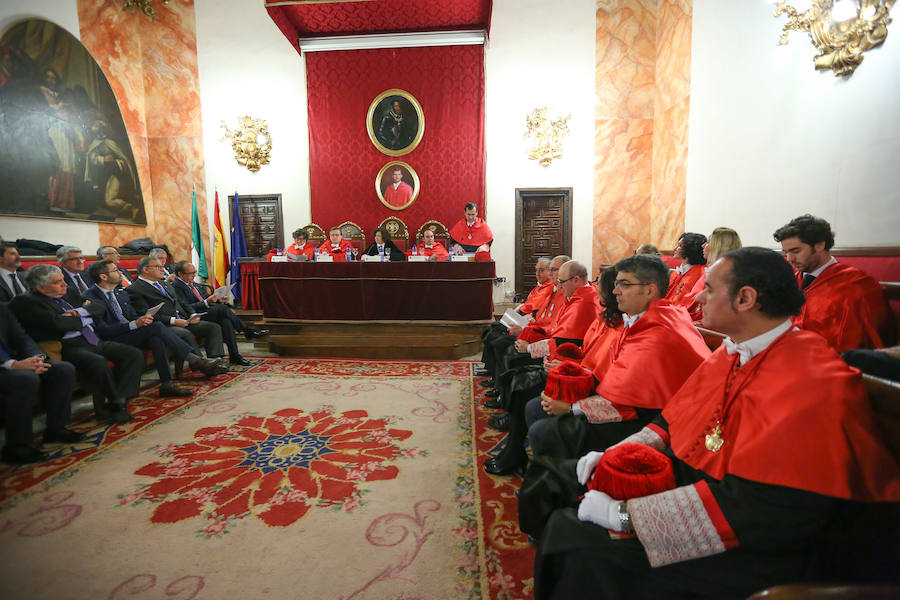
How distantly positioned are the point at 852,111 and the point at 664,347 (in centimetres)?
393

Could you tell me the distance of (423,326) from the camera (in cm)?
616

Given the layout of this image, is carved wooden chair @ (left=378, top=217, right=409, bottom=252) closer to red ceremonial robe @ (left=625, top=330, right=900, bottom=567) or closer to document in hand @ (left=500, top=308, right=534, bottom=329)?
document in hand @ (left=500, top=308, right=534, bottom=329)

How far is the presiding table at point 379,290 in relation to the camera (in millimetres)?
6105

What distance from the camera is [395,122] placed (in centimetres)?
895

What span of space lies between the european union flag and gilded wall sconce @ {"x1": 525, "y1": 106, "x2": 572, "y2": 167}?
249 inches

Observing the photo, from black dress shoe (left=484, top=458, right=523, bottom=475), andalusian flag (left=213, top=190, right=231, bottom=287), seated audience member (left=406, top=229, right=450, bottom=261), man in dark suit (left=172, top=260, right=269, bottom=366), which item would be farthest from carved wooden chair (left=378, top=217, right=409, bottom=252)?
black dress shoe (left=484, top=458, right=523, bottom=475)

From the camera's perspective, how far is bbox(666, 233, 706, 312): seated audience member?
4.10 meters

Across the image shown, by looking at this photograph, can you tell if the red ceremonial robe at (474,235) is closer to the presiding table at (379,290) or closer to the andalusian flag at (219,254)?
the presiding table at (379,290)

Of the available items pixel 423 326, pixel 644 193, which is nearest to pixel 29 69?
pixel 423 326

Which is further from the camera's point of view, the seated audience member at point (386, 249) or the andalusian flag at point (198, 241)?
the andalusian flag at point (198, 241)

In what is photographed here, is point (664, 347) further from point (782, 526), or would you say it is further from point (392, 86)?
point (392, 86)

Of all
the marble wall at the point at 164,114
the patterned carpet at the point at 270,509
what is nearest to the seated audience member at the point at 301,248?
the marble wall at the point at 164,114

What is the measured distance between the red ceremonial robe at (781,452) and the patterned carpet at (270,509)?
0.92 meters

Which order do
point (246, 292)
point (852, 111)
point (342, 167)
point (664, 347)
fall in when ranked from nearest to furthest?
1. point (664, 347)
2. point (852, 111)
3. point (246, 292)
4. point (342, 167)
